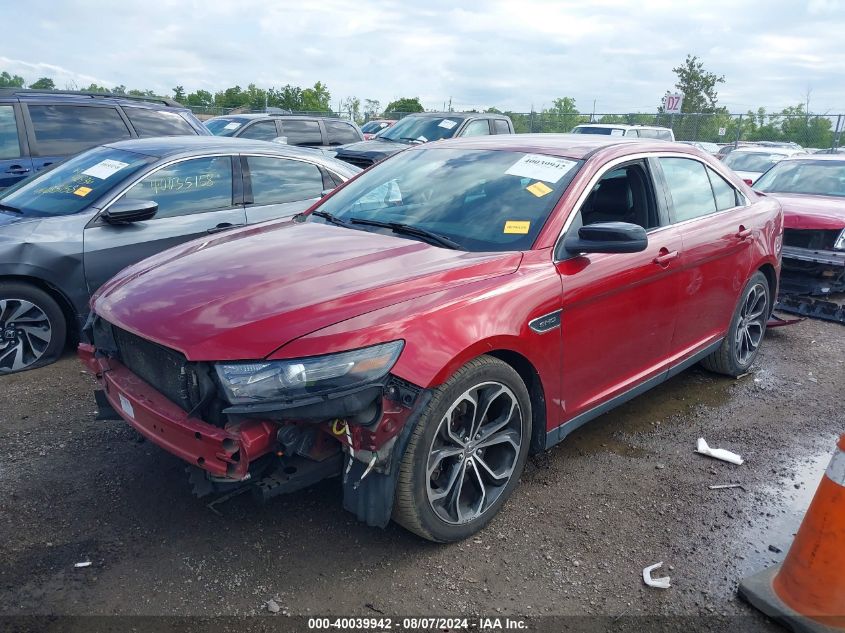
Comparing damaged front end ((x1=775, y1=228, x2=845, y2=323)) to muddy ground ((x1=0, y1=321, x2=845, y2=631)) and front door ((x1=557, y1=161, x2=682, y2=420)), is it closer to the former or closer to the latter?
muddy ground ((x1=0, y1=321, x2=845, y2=631))

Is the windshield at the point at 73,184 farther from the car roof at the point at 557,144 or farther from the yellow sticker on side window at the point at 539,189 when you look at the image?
the yellow sticker on side window at the point at 539,189

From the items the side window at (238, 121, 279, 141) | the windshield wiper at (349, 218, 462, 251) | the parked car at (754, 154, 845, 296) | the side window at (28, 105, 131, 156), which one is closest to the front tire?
the windshield wiper at (349, 218, 462, 251)

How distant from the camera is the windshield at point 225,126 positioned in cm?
1289

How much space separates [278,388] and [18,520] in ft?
5.21

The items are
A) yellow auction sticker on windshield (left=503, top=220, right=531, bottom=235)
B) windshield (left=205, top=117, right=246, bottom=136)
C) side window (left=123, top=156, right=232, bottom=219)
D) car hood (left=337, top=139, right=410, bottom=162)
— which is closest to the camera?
yellow auction sticker on windshield (left=503, top=220, right=531, bottom=235)

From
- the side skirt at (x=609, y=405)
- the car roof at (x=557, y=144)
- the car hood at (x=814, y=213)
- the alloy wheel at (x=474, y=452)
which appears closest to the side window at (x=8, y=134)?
the car roof at (x=557, y=144)

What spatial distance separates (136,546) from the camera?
9.43ft

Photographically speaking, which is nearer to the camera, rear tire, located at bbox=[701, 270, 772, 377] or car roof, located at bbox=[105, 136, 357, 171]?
rear tire, located at bbox=[701, 270, 772, 377]

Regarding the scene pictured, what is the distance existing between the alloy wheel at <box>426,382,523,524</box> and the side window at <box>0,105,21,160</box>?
6.34m

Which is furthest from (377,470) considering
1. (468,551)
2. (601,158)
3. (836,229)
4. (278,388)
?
(836,229)

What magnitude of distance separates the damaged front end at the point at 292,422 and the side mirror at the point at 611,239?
3.87ft

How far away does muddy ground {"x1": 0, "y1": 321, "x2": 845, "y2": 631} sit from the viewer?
2623 mm

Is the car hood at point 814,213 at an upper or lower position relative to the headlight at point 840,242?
upper

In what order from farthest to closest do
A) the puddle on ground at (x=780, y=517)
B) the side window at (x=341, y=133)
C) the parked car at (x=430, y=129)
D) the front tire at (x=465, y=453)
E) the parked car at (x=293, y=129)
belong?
the side window at (x=341, y=133) < the parked car at (x=293, y=129) < the parked car at (x=430, y=129) < the puddle on ground at (x=780, y=517) < the front tire at (x=465, y=453)
